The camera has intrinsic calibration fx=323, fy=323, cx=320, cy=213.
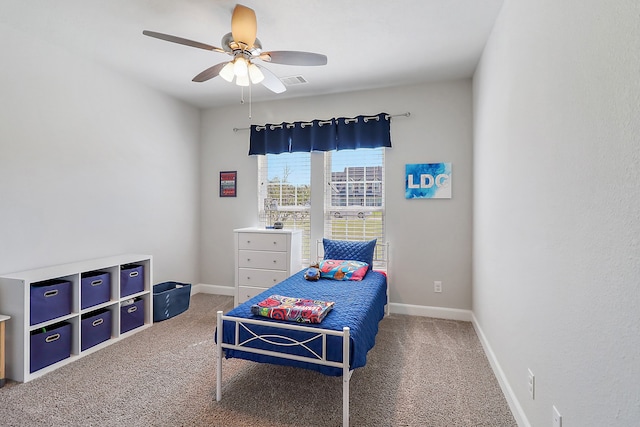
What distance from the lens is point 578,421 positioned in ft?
4.01

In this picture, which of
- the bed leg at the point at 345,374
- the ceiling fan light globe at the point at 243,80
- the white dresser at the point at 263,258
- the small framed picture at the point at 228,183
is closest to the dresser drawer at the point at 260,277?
the white dresser at the point at 263,258

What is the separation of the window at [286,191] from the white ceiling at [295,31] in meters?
1.14

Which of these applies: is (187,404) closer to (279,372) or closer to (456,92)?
(279,372)

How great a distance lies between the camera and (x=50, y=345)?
2.48m

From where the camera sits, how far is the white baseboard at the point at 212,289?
180 inches

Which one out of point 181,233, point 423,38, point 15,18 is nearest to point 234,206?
point 181,233

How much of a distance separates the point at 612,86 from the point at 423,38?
2.04m

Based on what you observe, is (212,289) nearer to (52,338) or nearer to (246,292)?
(246,292)

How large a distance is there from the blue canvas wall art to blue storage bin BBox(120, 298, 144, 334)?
3128 millimetres

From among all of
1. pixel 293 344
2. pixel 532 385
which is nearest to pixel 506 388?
pixel 532 385

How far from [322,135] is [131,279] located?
263 centimetres

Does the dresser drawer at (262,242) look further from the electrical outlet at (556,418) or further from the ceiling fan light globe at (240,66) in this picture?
the electrical outlet at (556,418)

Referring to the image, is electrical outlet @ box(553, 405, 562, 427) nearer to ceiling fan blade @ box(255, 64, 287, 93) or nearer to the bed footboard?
the bed footboard

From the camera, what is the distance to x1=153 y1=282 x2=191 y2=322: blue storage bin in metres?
3.54
